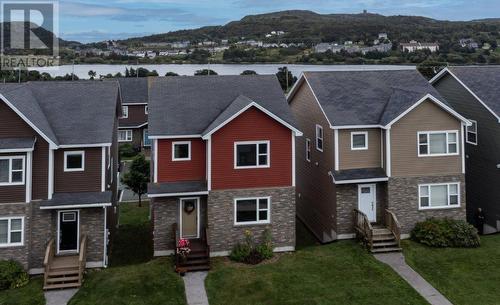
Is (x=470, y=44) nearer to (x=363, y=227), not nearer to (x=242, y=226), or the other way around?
(x=363, y=227)

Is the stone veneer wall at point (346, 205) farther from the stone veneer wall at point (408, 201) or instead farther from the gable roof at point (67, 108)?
the gable roof at point (67, 108)

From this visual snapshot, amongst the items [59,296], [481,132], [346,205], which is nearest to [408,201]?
[346,205]

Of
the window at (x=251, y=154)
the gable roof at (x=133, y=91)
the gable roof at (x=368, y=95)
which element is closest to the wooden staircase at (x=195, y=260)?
the window at (x=251, y=154)

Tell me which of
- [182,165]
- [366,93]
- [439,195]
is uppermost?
[366,93]

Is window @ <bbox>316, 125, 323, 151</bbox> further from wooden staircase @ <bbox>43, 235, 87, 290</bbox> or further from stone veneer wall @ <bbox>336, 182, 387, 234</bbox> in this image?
wooden staircase @ <bbox>43, 235, 87, 290</bbox>

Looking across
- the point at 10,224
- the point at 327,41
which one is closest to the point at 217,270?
the point at 10,224
